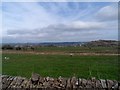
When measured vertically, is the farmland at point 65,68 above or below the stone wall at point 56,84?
below

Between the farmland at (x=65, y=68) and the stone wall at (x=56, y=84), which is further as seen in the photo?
the farmland at (x=65, y=68)

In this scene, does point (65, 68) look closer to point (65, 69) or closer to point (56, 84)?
point (65, 69)

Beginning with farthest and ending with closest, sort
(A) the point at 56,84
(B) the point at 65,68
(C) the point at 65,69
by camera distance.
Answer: (B) the point at 65,68 < (C) the point at 65,69 < (A) the point at 56,84

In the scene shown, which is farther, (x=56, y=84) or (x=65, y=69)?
(x=65, y=69)

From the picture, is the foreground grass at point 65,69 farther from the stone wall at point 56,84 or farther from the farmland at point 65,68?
the stone wall at point 56,84

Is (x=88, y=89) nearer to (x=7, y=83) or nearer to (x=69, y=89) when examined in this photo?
(x=69, y=89)

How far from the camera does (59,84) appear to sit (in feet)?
18.6

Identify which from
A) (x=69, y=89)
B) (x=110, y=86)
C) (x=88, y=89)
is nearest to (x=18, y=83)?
(x=69, y=89)

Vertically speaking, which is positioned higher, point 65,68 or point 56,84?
point 56,84

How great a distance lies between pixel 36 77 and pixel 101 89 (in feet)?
4.79

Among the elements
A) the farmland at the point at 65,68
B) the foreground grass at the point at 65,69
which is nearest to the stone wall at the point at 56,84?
the foreground grass at the point at 65,69

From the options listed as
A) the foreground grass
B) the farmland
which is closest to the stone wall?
the foreground grass

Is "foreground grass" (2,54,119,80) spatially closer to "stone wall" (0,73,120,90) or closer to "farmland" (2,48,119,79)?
"farmland" (2,48,119,79)

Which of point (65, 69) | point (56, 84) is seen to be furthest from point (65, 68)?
point (56, 84)
